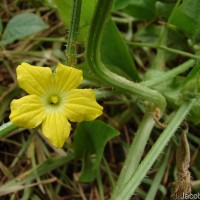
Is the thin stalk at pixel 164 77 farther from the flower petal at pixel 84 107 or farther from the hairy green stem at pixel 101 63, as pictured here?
the flower petal at pixel 84 107

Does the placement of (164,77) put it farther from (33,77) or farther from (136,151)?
(33,77)

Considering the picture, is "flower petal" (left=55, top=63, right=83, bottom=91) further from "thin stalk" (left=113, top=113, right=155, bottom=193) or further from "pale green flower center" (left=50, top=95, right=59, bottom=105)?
"thin stalk" (left=113, top=113, right=155, bottom=193)

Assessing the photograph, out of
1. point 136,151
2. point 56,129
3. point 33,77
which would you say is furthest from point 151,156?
point 33,77

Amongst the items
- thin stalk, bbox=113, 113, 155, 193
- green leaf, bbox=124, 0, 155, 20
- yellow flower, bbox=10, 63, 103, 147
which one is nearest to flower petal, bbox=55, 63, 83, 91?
yellow flower, bbox=10, 63, 103, 147

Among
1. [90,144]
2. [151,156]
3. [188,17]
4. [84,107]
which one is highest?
[188,17]

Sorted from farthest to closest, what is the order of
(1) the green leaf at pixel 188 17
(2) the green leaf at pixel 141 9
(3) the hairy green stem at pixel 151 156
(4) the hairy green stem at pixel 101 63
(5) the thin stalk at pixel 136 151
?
(2) the green leaf at pixel 141 9
(1) the green leaf at pixel 188 17
(5) the thin stalk at pixel 136 151
(3) the hairy green stem at pixel 151 156
(4) the hairy green stem at pixel 101 63

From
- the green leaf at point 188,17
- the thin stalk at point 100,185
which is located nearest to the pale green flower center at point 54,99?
the thin stalk at point 100,185
